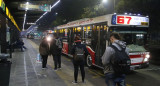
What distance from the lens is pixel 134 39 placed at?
796cm

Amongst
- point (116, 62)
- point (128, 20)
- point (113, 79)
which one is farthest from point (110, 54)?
point (128, 20)

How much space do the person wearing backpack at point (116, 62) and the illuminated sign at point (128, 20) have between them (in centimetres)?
377

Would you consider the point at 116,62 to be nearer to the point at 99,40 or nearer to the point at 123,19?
the point at 123,19

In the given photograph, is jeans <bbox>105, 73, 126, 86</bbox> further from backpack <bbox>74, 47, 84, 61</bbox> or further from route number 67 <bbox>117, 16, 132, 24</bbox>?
route number 67 <bbox>117, 16, 132, 24</bbox>

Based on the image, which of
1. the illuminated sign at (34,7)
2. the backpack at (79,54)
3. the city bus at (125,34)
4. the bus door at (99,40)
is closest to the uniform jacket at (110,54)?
the backpack at (79,54)

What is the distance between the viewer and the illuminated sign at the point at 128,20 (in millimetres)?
7480

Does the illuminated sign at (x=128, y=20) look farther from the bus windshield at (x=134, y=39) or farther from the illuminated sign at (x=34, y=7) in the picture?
the illuminated sign at (x=34, y=7)

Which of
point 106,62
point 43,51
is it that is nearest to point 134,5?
point 43,51

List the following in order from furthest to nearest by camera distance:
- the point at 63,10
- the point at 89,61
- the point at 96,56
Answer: the point at 63,10, the point at 89,61, the point at 96,56

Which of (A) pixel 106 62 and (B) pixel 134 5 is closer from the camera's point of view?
(A) pixel 106 62

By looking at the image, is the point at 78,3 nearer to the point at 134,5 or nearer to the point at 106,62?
the point at 134,5

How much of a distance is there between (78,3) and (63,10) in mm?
4924

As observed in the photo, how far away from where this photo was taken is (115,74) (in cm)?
367

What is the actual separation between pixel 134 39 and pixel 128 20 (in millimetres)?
927
